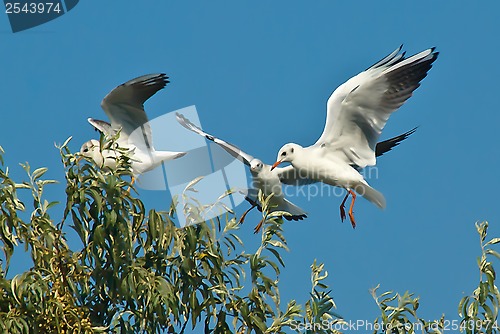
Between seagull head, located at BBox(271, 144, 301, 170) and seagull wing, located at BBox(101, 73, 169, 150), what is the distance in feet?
6.13

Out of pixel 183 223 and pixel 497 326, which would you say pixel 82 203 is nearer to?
pixel 183 223

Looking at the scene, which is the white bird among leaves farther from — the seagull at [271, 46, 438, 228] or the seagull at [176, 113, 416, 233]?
the seagull at [271, 46, 438, 228]

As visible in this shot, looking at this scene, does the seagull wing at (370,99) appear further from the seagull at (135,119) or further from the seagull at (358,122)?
the seagull at (135,119)

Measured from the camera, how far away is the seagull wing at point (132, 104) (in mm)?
11750

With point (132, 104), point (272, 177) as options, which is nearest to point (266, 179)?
point (272, 177)

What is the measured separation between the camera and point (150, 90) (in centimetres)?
1189

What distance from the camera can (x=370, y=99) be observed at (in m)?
9.98

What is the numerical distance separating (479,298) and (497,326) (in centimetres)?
17

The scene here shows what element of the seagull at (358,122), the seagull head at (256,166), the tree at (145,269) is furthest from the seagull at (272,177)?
the tree at (145,269)

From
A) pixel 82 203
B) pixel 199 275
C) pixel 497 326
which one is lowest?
pixel 497 326

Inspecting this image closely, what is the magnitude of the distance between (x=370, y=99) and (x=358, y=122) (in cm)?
26

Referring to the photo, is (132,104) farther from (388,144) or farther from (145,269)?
(145,269)

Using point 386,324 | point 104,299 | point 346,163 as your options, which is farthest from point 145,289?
point 346,163

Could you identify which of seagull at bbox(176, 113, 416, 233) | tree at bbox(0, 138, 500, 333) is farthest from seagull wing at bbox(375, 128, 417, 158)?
tree at bbox(0, 138, 500, 333)
